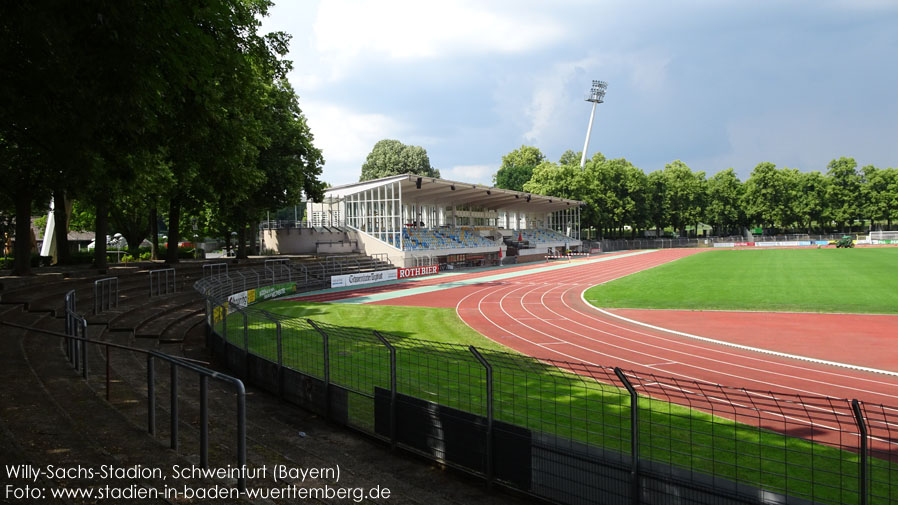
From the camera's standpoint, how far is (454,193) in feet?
185

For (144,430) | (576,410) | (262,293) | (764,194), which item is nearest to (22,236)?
(262,293)

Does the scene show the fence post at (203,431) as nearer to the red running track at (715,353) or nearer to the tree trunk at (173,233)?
the red running track at (715,353)

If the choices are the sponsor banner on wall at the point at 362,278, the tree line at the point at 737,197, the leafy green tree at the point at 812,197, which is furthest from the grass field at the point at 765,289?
the leafy green tree at the point at 812,197

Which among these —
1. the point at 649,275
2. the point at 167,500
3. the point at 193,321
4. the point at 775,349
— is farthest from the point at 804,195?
the point at 167,500

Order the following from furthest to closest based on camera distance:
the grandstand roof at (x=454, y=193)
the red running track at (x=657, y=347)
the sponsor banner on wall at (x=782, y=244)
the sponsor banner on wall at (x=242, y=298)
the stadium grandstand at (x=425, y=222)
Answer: the sponsor banner on wall at (x=782, y=244) → the grandstand roof at (x=454, y=193) → the stadium grandstand at (x=425, y=222) → the sponsor banner on wall at (x=242, y=298) → the red running track at (x=657, y=347)

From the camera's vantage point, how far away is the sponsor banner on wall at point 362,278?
115 ft

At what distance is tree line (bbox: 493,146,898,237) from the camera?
92.6 m

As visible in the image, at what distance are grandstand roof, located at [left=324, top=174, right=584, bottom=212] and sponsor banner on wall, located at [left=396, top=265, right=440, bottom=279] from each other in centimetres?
765

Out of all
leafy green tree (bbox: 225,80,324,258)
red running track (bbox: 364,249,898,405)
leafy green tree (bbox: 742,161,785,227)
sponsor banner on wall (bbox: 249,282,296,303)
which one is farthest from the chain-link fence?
leafy green tree (bbox: 742,161,785,227)

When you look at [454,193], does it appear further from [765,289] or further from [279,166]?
[765,289]

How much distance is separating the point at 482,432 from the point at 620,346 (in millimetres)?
10627

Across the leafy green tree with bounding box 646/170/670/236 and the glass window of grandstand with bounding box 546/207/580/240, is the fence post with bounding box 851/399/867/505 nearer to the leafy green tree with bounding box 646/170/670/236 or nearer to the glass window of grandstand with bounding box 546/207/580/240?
the glass window of grandstand with bounding box 546/207/580/240

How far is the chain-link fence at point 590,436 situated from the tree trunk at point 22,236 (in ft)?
49.7

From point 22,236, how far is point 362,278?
19.3 metres
